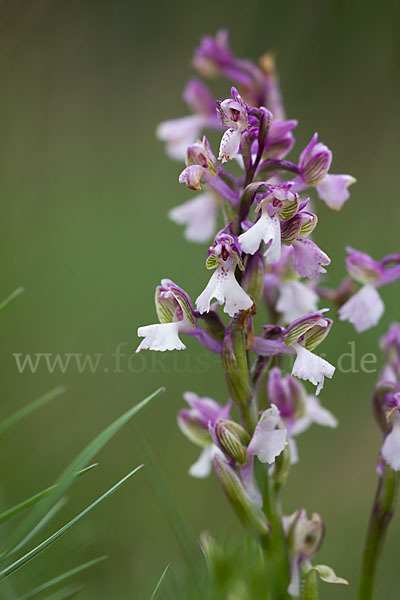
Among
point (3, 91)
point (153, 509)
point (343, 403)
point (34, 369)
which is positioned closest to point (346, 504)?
point (343, 403)

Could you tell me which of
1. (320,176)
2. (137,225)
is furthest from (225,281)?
(137,225)

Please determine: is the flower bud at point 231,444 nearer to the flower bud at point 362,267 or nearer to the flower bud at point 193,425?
the flower bud at point 193,425

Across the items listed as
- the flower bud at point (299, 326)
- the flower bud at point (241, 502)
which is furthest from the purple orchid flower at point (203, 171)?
the flower bud at point (241, 502)

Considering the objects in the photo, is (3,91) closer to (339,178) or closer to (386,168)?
(386,168)

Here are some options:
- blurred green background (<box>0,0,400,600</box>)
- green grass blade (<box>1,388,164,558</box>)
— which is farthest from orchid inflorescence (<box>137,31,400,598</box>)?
blurred green background (<box>0,0,400,600</box>)

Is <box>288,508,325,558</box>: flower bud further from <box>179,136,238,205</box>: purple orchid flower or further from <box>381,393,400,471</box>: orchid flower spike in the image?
<box>179,136,238,205</box>: purple orchid flower
